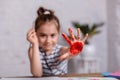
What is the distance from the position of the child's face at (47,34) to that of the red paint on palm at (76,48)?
131mm

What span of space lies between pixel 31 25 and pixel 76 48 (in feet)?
6.27

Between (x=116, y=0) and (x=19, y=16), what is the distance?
1.12m

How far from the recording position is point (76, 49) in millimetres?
1011

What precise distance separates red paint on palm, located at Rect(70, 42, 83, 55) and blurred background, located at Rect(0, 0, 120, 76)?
1.74 meters

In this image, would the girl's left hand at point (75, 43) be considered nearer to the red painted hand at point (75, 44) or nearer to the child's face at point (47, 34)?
the red painted hand at point (75, 44)

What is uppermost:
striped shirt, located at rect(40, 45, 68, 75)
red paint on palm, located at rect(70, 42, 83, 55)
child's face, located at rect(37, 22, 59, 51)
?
child's face, located at rect(37, 22, 59, 51)

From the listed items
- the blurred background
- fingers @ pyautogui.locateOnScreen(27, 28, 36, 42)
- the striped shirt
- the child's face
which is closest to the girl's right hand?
fingers @ pyautogui.locateOnScreen(27, 28, 36, 42)

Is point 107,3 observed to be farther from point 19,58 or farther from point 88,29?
point 19,58

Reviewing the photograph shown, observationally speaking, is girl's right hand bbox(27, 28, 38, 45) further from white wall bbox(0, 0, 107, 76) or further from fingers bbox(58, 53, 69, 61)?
white wall bbox(0, 0, 107, 76)

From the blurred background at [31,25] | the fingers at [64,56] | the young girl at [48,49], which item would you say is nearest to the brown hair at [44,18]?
the young girl at [48,49]

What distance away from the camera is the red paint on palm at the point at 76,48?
0.99 meters

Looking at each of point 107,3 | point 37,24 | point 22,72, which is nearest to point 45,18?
point 37,24

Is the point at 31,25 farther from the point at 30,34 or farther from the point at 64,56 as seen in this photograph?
the point at 30,34

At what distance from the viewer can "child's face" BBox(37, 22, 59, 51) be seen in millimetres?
1105
